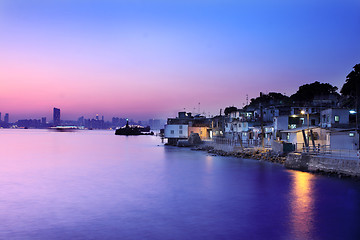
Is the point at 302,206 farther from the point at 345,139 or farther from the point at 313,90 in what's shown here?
the point at 313,90

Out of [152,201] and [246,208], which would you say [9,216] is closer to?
[152,201]

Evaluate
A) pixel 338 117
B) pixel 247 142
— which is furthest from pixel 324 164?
pixel 247 142

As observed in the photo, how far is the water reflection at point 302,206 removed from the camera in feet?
62.3

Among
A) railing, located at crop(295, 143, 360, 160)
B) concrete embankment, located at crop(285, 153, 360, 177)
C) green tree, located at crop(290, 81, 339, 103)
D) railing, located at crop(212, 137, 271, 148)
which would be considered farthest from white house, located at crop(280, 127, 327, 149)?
green tree, located at crop(290, 81, 339, 103)

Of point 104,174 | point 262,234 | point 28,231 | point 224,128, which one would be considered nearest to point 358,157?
Answer: point 262,234

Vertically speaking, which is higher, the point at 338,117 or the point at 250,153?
the point at 338,117

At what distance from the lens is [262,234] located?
60.6 feet

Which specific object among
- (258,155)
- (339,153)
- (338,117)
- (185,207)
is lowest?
(185,207)

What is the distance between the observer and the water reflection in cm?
1898

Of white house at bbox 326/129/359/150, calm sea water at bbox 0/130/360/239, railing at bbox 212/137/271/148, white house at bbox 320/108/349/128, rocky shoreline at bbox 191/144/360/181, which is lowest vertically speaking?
calm sea water at bbox 0/130/360/239

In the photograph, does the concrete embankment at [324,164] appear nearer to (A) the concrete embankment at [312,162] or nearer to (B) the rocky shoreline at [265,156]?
(A) the concrete embankment at [312,162]

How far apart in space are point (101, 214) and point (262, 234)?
11487mm

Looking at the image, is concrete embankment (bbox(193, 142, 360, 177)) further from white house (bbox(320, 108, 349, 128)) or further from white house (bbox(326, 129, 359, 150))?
white house (bbox(320, 108, 349, 128))

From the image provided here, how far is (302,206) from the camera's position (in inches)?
980
